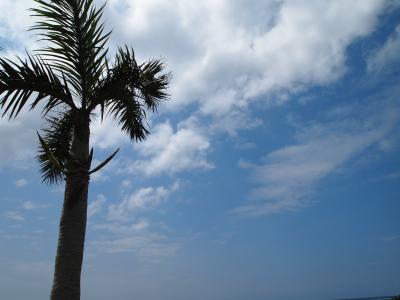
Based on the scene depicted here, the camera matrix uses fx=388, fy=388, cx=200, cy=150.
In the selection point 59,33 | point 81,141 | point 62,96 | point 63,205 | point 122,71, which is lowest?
point 63,205

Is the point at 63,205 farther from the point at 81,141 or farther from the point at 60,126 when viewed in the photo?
the point at 60,126

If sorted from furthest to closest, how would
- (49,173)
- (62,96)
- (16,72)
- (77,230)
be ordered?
1. (49,173)
2. (62,96)
3. (16,72)
4. (77,230)

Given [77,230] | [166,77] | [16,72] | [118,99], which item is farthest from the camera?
[166,77]

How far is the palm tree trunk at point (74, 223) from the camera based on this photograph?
4355 millimetres

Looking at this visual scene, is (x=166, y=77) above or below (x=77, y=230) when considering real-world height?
above

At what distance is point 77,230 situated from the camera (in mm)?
4598

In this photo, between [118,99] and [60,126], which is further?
[60,126]

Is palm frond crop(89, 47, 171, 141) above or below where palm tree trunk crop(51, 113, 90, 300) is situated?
above

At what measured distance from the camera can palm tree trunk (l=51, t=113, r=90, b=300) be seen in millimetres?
4355

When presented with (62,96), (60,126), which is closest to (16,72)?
(62,96)

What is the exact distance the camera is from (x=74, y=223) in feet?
15.1

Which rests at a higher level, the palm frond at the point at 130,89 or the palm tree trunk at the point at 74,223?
the palm frond at the point at 130,89

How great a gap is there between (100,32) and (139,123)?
1.58m

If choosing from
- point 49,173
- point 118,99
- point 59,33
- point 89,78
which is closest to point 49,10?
point 59,33
